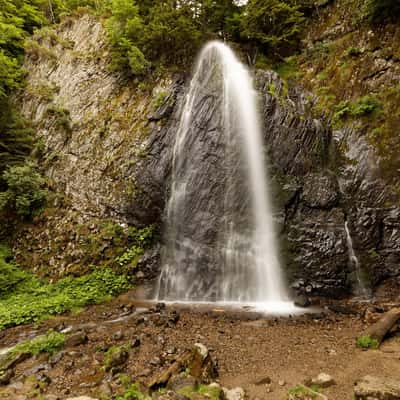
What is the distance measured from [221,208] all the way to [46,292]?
6.64 meters

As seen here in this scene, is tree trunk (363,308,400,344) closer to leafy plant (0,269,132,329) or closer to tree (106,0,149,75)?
leafy plant (0,269,132,329)

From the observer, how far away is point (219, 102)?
10.2m

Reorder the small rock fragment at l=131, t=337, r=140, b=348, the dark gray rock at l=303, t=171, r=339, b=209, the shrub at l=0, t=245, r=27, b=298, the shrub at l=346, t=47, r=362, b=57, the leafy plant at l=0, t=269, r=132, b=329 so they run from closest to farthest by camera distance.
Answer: the small rock fragment at l=131, t=337, r=140, b=348 < the leafy plant at l=0, t=269, r=132, b=329 < the shrub at l=0, t=245, r=27, b=298 < the dark gray rock at l=303, t=171, r=339, b=209 < the shrub at l=346, t=47, r=362, b=57

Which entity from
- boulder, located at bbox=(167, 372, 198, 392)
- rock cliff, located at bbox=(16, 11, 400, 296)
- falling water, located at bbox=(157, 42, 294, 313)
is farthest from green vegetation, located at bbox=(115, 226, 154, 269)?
boulder, located at bbox=(167, 372, 198, 392)

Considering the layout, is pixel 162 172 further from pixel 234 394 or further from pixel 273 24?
pixel 273 24

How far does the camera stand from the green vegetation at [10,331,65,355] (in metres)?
4.84

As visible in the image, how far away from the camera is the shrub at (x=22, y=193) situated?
949 cm

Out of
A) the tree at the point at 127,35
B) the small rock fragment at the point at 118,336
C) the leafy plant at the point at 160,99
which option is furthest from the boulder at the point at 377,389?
the tree at the point at 127,35

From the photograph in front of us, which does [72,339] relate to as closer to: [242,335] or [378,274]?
[242,335]

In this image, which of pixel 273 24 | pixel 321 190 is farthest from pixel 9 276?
pixel 273 24

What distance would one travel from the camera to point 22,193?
9820 millimetres

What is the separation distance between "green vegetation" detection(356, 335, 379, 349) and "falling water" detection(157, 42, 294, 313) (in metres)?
2.31

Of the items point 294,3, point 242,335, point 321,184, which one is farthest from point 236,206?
point 294,3

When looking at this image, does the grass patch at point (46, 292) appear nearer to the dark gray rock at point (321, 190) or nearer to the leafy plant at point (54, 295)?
the leafy plant at point (54, 295)
